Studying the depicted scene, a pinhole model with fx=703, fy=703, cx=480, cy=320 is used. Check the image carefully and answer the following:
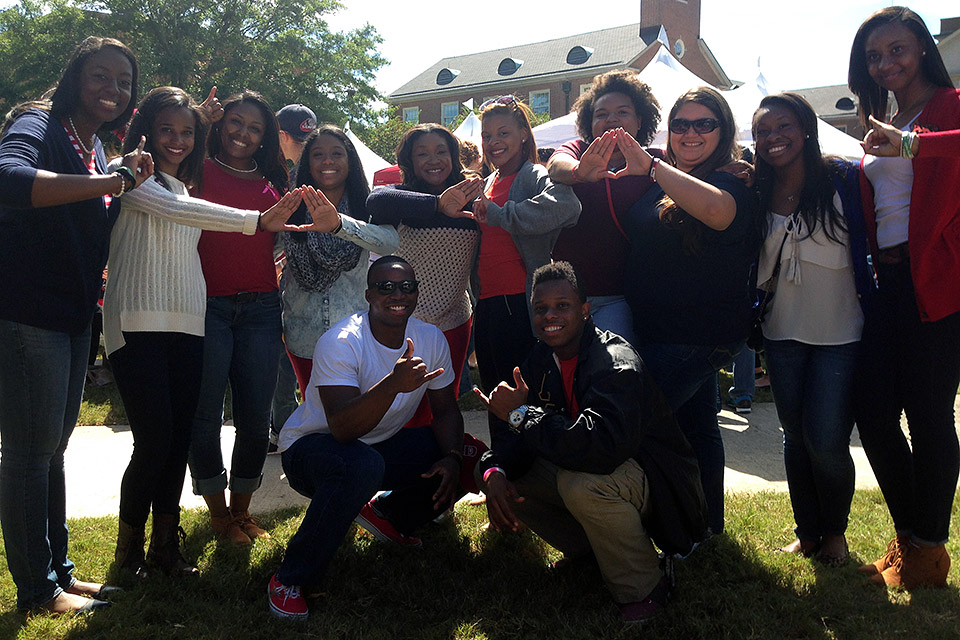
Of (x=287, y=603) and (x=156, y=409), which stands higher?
(x=156, y=409)

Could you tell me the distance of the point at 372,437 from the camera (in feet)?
11.0

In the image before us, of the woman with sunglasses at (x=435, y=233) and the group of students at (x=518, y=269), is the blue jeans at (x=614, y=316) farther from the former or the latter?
the woman with sunglasses at (x=435, y=233)

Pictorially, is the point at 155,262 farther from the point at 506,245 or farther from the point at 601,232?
the point at 601,232

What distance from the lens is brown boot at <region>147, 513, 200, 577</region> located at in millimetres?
3197

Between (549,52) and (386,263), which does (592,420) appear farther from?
(549,52)

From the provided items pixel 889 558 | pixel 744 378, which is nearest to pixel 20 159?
pixel 889 558

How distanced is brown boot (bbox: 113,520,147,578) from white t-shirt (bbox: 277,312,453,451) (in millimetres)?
738

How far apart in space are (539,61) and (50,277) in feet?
141

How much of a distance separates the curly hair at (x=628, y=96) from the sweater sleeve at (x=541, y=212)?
0.56 meters

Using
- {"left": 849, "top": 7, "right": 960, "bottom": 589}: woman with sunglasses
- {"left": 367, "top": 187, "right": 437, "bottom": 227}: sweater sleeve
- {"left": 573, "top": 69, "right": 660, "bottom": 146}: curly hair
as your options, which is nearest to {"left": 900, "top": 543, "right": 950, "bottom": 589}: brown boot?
{"left": 849, "top": 7, "right": 960, "bottom": 589}: woman with sunglasses

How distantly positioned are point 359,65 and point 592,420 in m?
27.6

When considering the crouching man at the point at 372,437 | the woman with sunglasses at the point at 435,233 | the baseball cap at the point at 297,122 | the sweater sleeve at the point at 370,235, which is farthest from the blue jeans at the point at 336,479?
the baseball cap at the point at 297,122

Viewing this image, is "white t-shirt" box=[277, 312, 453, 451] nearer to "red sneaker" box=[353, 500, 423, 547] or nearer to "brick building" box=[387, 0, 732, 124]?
"red sneaker" box=[353, 500, 423, 547]

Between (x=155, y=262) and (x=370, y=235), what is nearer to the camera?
(x=155, y=262)
